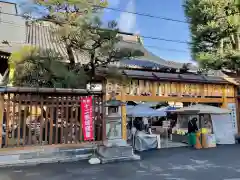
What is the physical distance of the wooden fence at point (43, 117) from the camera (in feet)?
24.8

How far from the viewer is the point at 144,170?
6.67m

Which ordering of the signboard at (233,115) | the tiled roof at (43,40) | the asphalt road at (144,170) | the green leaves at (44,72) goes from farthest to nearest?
the signboard at (233,115), the tiled roof at (43,40), the green leaves at (44,72), the asphalt road at (144,170)

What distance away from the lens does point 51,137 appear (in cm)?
790

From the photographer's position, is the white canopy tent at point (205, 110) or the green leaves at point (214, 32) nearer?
the white canopy tent at point (205, 110)

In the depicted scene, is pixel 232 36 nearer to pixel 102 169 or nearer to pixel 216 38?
pixel 216 38

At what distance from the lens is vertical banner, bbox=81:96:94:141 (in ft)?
27.3

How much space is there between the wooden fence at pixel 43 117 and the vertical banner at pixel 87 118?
0.49ft

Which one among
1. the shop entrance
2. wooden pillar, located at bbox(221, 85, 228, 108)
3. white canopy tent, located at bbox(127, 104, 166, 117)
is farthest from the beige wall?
wooden pillar, located at bbox(221, 85, 228, 108)

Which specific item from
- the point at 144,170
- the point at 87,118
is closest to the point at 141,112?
the point at 87,118

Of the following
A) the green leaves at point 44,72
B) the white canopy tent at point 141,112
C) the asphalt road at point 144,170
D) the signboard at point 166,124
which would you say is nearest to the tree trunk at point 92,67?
the green leaves at point 44,72

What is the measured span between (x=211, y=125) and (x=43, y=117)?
868 centimetres

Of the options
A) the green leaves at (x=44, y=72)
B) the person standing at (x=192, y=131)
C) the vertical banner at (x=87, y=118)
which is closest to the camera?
the green leaves at (x=44, y=72)

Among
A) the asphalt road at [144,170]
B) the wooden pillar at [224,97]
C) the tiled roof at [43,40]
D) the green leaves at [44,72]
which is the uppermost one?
the tiled roof at [43,40]

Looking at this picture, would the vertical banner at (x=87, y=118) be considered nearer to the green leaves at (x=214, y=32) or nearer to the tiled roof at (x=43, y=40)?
the tiled roof at (x=43, y=40)
